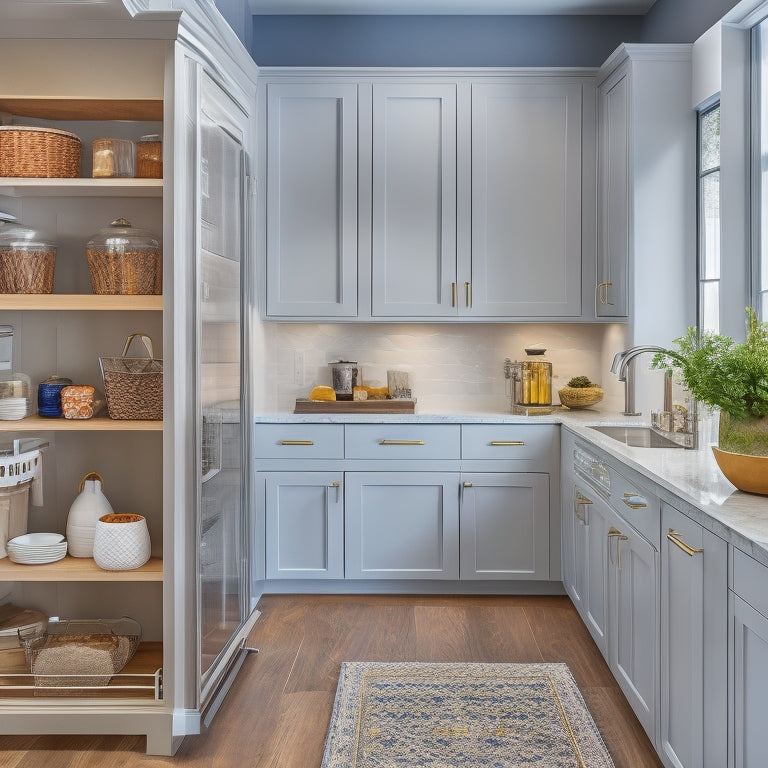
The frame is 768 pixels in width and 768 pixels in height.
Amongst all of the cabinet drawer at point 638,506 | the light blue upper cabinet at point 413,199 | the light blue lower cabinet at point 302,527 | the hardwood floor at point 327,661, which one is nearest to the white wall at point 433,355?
the light blue upper cabinet at point 413,199

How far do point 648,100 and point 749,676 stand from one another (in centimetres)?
276

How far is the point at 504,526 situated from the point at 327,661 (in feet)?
3.73

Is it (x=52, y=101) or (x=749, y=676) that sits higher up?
(x=52, y=101)

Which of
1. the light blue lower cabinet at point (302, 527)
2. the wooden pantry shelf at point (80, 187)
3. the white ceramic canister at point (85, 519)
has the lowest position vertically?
the light blue lower cabinet at point (302, 527)

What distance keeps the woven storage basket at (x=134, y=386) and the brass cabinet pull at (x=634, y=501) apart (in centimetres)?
152

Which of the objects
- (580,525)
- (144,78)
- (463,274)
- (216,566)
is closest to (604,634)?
(580,525)

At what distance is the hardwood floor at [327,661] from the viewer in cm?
234

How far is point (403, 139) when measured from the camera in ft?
12.7

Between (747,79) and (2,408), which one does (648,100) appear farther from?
(2,408)

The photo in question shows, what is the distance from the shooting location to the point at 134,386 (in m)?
2.46

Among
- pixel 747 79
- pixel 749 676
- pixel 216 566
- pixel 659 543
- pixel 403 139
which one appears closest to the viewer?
pixel 749 676

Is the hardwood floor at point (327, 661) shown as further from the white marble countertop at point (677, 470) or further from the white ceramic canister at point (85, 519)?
the white marble countertop at point (677, 470)

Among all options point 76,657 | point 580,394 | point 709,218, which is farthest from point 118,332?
point 709,218

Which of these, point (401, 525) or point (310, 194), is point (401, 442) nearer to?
point (401, 525)
